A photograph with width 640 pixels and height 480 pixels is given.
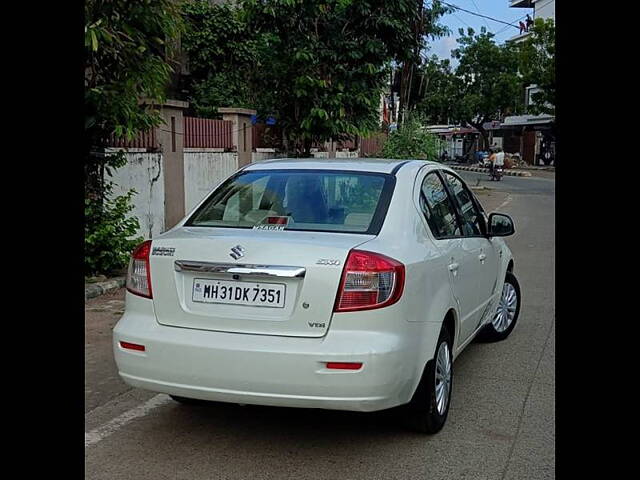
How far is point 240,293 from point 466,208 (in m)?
2.35

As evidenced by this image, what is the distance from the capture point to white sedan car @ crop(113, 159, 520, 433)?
12.1 feet

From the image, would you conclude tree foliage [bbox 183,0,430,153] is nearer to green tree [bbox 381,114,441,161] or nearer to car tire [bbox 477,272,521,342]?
green tree [bbox 381,114,441,161]

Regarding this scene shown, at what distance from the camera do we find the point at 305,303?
12.2 ft

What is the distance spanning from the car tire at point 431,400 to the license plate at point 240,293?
0.93 m

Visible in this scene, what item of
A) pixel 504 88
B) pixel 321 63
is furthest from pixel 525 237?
→ pixel 504 88

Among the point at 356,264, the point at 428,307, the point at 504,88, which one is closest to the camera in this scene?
the point at 356,264

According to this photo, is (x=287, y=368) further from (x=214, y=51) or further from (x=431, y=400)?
(x=214, y=51)

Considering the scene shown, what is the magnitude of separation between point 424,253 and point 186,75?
15.3 metres

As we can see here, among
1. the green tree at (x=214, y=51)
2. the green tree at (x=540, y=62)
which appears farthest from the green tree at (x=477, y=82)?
the green tree at (x=214, y=51)

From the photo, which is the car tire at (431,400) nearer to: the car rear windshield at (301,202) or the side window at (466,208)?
the car rear windshield at (301,202)

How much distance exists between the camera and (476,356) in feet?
19.8

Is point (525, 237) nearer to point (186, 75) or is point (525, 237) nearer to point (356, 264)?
point (186, 75)

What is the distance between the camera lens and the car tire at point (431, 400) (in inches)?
163

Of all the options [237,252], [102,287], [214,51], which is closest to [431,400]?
[237,252]
